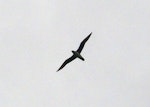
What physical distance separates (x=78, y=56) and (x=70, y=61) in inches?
124

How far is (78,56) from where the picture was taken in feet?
487

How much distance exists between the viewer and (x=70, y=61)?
150875mm

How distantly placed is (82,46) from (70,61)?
544cm

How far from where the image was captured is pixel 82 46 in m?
147

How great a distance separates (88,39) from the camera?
147500mm

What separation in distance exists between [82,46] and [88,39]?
1.98m

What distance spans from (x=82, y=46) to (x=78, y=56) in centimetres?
257

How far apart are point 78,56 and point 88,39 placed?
4.35 meters

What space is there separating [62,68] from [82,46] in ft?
25.9

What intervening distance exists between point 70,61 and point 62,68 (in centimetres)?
256
